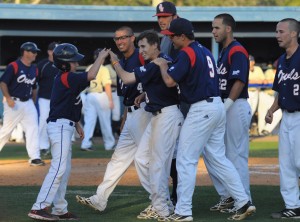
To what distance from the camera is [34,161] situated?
1401 cm

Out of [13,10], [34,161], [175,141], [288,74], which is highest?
[13,10]

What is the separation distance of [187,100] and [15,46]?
663 inches

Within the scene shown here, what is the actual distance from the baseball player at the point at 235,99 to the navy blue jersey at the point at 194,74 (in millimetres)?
633

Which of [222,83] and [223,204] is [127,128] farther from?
[223,204]

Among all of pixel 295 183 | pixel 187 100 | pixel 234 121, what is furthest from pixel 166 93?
pixel 295 183

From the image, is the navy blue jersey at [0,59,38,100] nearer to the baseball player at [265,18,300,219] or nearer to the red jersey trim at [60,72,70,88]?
the red jersey trim at [60,72,70,88]

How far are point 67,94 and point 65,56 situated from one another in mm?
399

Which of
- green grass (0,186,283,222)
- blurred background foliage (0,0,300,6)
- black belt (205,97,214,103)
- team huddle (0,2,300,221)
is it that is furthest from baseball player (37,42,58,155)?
black belt (205,97,214,103)

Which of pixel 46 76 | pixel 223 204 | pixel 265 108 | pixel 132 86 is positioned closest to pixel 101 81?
pixel 46 76

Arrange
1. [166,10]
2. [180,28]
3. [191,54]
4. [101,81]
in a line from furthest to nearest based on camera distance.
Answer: [101,81] < [166,10] < [180,28] < [191,54]

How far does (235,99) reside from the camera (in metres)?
8.66

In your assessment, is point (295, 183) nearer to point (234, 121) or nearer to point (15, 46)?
point (234, 121)

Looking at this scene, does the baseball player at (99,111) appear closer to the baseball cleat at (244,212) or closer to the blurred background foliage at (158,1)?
the blurred background foliage at (158,1)

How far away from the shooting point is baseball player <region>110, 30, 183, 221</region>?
8211 mm
